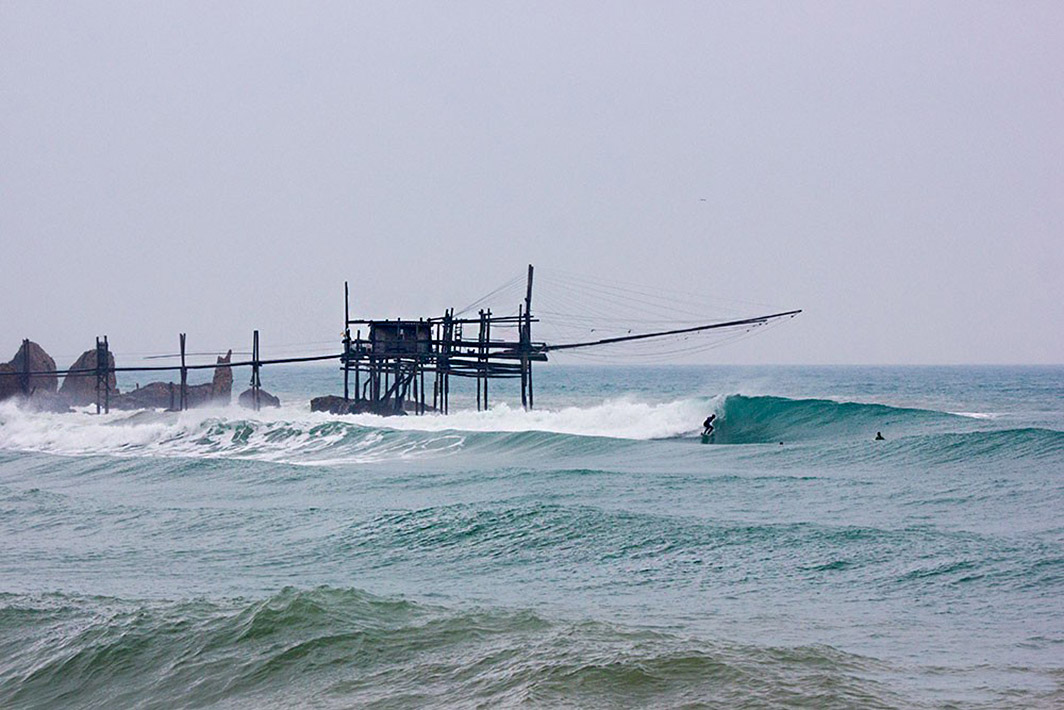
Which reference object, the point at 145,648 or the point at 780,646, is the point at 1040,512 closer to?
the point at 780,646

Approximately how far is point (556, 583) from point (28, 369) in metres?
44.0

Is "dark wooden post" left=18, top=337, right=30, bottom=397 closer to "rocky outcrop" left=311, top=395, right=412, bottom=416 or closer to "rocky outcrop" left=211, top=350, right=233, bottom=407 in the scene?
"rocky outcrop" left=211, top=350, right=233, bottom=407

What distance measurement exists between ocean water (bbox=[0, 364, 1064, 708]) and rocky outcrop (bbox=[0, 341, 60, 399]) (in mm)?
29186

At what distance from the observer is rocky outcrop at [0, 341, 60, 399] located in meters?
51.3

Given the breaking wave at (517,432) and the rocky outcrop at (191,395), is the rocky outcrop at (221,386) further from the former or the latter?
the breaking wave at (517,432)

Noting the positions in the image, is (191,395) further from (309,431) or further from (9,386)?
(309,431)

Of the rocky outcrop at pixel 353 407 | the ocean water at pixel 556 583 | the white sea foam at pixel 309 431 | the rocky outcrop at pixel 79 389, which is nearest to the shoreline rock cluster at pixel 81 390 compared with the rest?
the rocky outcrop at pixel 79 389

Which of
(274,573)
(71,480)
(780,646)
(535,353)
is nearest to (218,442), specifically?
(71,480)

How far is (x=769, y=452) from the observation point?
25.1m

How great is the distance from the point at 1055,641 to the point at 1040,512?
681cm

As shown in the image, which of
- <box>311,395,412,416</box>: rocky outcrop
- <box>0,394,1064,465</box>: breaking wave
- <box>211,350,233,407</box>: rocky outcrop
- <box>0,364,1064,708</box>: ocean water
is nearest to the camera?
<box>0,364,1064,708</box>: ocean water

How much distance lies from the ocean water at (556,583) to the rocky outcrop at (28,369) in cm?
2919

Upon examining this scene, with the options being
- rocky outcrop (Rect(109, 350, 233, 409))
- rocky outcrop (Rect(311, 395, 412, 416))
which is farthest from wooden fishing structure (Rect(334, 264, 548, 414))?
rocky outcrop (Rect(109, 350, 233, 409))

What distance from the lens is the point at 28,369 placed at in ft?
164
